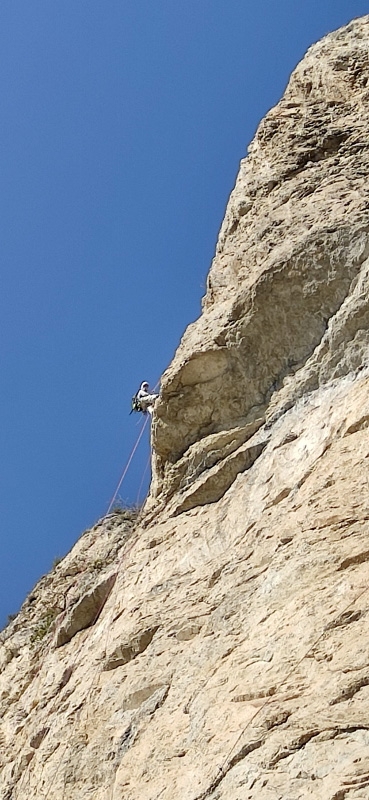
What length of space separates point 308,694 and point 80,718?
11.7 feet

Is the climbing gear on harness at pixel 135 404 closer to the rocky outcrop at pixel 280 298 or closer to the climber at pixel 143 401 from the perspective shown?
the climber at pixel 143 401

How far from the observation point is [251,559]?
7730 millimetres

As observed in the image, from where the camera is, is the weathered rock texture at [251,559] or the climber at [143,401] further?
the climber at [143,401]

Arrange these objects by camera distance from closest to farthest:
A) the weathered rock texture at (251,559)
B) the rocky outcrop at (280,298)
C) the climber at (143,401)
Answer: the weathered rock texture at (251,559) < the rocky outcrop at (280,298) < the climber at (143,401)

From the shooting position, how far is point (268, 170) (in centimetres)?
1216

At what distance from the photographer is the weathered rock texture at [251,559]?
5.89 meters

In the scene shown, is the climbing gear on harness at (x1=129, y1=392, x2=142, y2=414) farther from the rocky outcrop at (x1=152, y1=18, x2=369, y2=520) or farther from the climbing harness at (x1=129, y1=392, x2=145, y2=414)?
the rocky outcrop at (x1=152, y1=18, x2=369, y2=520)

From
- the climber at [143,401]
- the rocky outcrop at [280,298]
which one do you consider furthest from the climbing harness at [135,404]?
the rocky outcrop at [280,298]

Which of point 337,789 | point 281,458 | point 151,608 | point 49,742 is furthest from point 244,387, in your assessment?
point 337,789

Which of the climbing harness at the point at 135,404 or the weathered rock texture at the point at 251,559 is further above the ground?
the climbing harness at the point at 135,404

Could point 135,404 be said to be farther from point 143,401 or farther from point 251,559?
point 251,559

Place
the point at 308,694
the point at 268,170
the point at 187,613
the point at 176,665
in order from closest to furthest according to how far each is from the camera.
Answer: the point at 308,694 < the point at 176,665 < the point at 187,613 < the point at 268,170

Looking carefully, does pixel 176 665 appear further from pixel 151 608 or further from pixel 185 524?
pixel 185 524

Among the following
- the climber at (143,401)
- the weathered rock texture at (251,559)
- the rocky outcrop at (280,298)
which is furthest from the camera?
the climber at (143,401)
